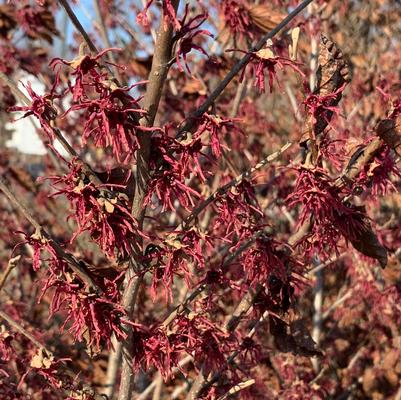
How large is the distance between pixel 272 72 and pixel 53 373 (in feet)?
2.96

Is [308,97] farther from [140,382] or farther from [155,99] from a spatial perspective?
[140,382]

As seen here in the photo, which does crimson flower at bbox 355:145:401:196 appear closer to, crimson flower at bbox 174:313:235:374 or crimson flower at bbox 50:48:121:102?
crimson flower at bbox 174:313:235:374

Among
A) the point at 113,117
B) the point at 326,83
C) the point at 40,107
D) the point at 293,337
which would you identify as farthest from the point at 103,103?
the point at 293,337

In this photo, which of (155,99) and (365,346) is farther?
(365,346)

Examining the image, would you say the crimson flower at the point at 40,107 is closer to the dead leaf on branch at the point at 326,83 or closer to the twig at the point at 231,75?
the twig at the point at 231,75

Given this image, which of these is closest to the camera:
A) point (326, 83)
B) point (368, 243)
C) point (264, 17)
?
point (326, 83)

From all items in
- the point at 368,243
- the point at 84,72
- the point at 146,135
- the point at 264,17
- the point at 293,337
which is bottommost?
the point at 293,337

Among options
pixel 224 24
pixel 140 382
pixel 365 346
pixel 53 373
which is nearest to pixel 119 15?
pixel 224 24

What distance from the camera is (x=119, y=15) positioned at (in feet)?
15.4

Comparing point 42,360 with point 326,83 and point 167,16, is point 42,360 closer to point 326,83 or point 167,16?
point 167,16

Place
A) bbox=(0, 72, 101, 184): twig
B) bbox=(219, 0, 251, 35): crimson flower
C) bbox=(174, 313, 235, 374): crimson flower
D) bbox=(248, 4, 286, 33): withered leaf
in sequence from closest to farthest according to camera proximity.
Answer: bbox=(0, 72, 101, 184): twig
bbox=(174, 313, 235, 374): crimson flower
bbox=(248, 4, 286, 33): withered leaf
bbox=(219, 0, 251, 35): crimson flower

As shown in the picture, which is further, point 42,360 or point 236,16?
point 236,16

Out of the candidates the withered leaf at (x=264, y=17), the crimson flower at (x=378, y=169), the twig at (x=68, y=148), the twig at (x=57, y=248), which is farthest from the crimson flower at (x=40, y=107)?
the withered leaf at (x=264, y=17)

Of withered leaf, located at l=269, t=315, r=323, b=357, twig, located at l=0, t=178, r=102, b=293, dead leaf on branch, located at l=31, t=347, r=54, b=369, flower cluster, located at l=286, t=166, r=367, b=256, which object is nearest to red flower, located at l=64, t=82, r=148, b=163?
twig, located at l=0, t=178, r=102, b=293
